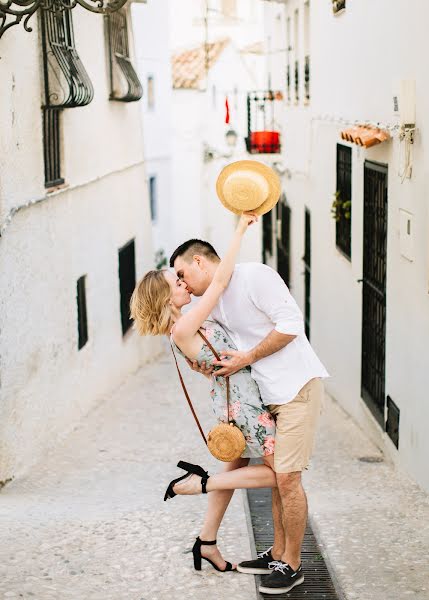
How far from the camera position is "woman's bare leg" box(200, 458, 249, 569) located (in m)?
4.94

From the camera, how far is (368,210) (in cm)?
940

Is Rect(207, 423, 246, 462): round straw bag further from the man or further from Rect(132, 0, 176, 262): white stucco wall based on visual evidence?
Rect(132, 0, 176, 262): white stucco wall

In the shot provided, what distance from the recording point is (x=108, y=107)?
1307cm

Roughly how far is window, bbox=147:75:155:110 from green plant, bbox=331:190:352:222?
12575 millimetres

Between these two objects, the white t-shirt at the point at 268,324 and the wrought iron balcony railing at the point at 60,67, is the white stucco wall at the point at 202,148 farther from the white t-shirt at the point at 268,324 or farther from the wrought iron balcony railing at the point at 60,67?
the white t-shirt at the point at 268,324

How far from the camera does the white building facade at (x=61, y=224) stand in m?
8.14

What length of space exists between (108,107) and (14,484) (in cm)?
655

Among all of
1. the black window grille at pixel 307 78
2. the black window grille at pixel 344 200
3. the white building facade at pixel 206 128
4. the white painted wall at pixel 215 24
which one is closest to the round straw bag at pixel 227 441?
the black window grille at pixel 344 200

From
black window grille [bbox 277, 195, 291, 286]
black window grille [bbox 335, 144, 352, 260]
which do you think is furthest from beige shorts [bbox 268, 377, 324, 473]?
black window grille [bbox 277, 195, 291, 286]

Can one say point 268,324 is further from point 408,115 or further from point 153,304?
point 408,115

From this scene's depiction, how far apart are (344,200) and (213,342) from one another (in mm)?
6397

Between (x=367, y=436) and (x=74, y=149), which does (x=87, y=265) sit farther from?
(x=367, y=436)

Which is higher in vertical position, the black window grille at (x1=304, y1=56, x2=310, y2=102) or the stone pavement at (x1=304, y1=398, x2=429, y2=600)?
the black window grille at (x1=304, y1=56, x2=310, y2=102)

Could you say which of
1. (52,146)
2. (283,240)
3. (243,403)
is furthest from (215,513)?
(283,240)
